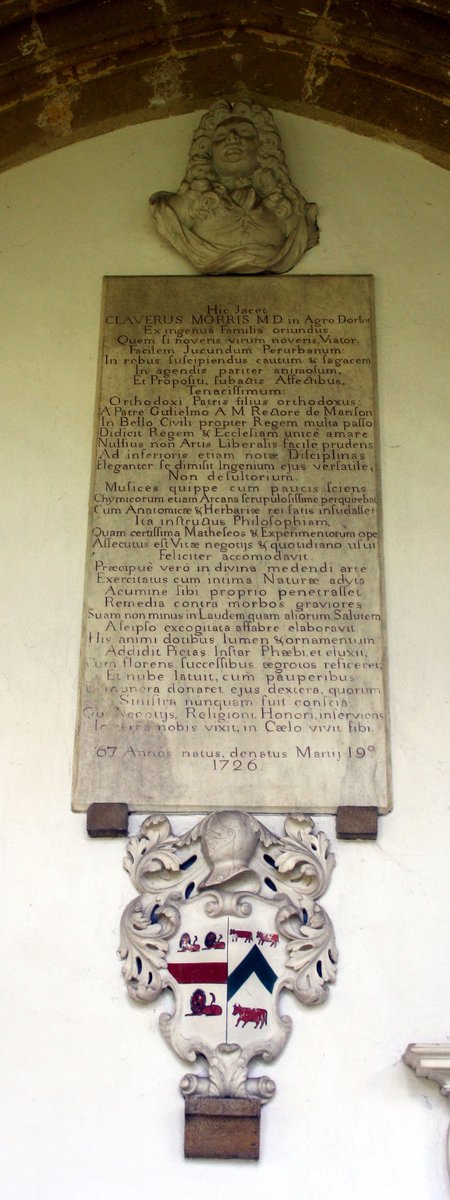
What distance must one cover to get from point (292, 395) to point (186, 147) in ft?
3.61

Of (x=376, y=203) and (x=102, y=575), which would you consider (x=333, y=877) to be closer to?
(x=102, y=575)

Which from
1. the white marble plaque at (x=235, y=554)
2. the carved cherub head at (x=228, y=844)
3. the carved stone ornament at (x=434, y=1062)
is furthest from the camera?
the white marble plaque at (x=235, y=554)

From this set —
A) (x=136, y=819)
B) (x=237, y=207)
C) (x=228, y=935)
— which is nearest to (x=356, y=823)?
(x=228, y=935)

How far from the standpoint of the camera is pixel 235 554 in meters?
4.31

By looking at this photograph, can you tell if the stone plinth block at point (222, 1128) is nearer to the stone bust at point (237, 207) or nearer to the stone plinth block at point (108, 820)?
the stone plinth block at point (108, 820)

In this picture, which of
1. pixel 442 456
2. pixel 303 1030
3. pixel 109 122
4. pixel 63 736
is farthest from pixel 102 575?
pixel 109 122

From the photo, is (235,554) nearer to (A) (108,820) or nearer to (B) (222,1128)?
(A) (108,820)

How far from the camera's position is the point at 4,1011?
3.83m

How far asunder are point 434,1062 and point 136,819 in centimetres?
104

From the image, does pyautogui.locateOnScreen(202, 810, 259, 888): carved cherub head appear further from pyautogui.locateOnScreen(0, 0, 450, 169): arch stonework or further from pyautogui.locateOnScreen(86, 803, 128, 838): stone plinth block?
pyautogui.locateOnScreen(0, 0, 450, 169): arch stonework

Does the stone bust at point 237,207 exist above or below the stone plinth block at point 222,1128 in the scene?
above

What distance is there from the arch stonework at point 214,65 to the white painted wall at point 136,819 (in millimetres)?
87

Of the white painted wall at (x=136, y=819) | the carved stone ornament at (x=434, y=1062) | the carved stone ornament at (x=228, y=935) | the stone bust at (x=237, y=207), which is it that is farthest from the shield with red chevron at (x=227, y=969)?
the stone bust at (x=237, y=207)

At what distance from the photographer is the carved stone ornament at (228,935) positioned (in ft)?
12.2
